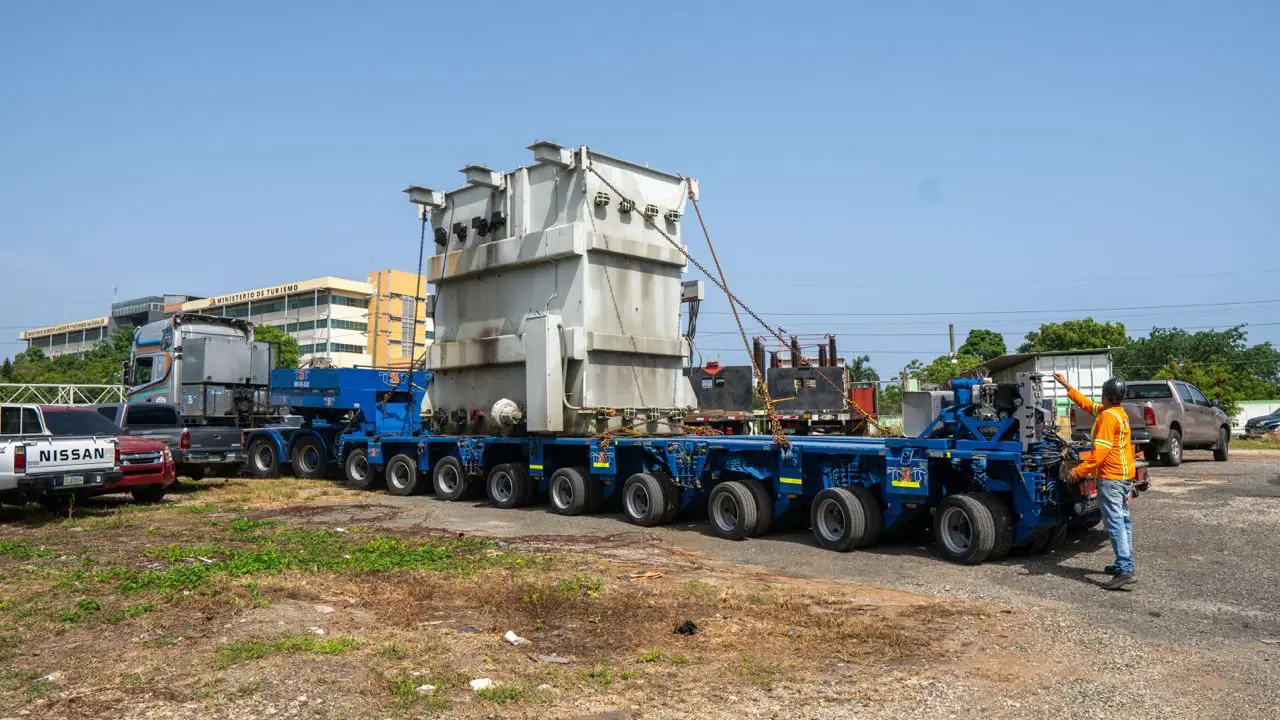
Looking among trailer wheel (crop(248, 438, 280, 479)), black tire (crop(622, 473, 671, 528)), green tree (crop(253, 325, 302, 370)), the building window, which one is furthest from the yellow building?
black tire (crop(622, 473, 671, 528))

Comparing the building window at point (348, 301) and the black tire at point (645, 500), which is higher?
the building window at point (348, 301)

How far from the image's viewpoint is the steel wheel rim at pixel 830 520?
10.6 meters

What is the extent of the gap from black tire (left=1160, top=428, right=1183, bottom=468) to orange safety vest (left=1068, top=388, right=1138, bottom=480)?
1224 centimetres

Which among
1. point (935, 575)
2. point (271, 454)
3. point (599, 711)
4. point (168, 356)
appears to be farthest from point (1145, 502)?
point (168, 356)

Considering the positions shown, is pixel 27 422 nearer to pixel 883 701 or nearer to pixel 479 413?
pixel 479 413

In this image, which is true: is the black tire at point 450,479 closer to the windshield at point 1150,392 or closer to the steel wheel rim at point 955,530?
the steel wheel rim at point 955,530

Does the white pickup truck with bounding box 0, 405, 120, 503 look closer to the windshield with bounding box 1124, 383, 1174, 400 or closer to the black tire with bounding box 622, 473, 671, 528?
the black tire with bounding box 622, 473, 671, 528

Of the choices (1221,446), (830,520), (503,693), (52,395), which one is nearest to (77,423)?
(830,520)

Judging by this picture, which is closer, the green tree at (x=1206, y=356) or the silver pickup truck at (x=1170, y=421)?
the silver pickup truck at (x=1170, y=421)

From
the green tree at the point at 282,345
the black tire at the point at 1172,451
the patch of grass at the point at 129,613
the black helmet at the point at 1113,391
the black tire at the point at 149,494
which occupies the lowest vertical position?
the patch of grass at the point at 129,613

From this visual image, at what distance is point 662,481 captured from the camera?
42.1 feet

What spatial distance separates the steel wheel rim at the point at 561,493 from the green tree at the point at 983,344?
178ft

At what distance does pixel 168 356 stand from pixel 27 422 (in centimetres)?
929

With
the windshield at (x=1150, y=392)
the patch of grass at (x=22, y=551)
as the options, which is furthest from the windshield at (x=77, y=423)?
the windshield at (x=1150, y=392)
